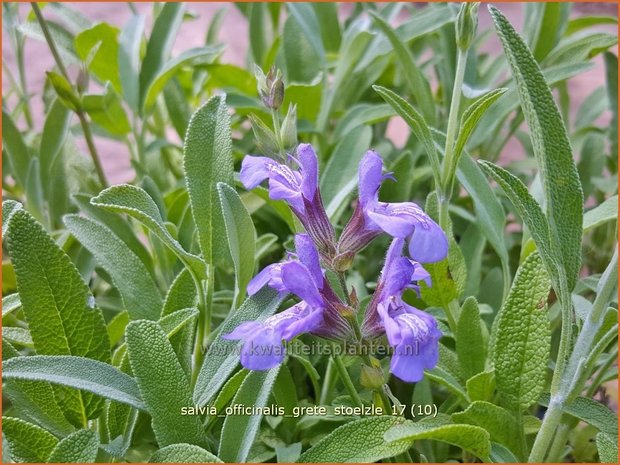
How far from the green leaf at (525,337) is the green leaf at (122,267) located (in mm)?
245

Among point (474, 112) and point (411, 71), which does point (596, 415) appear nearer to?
point (474, 112)

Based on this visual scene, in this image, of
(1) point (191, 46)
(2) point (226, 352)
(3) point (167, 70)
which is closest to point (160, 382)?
(2) point (226, 352)

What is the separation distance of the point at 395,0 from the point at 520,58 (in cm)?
54

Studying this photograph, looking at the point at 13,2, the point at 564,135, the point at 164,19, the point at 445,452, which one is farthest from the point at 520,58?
the point at 13,2

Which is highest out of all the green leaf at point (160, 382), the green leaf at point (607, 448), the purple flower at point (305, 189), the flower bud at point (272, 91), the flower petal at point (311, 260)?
the flower bud at point (272, 91)

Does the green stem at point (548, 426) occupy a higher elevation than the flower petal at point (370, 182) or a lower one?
lower

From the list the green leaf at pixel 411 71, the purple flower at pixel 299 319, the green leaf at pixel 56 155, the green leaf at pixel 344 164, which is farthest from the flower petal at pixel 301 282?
the green leaf at pixel 56 155

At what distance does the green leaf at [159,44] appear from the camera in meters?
0.78

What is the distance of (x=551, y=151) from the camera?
408mm

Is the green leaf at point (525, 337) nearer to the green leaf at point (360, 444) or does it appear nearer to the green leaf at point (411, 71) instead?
the green leaf at point (360, 444)

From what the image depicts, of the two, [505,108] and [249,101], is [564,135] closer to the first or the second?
[505,108]

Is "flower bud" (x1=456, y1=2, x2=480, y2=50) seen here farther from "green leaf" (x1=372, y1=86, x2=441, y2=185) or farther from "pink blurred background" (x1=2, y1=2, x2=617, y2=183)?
"pink blurred background" (x1=2, y1=2, x2=617, y2=183)

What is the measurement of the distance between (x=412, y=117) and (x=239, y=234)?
0.13 m

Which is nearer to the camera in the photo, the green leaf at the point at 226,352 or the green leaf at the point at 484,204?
the green leaf at the point at 226,352
